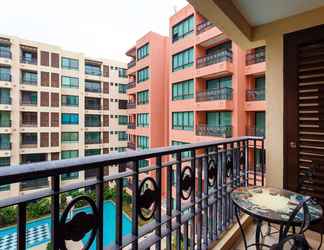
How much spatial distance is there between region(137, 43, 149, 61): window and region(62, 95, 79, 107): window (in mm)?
5259

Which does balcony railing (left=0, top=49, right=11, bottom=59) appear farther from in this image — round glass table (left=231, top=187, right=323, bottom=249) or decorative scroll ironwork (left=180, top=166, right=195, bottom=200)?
round glass table (left=231, top=187, right=323, bottom=249)

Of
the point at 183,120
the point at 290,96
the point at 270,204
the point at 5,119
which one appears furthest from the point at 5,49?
the point at 270,204

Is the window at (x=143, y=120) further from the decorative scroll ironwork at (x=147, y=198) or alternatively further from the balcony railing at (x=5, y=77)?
the decorative scroll ironwork at (x=147, y=198)

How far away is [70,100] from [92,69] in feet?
9.62

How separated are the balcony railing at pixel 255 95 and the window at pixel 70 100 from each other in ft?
36.3

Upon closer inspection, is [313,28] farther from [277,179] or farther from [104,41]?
[104,41]

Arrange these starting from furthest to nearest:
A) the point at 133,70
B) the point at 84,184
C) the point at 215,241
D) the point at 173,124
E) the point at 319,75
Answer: the point at 133,70, the point at 173,124, the point at 319,75, the point at 215,241, the point at 84,184

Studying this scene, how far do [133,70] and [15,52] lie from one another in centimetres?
666

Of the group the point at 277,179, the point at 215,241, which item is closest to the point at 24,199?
the point at 215,241

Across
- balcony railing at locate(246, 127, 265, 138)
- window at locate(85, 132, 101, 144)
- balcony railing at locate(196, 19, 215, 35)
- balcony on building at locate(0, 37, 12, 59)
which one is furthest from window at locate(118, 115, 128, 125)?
balcony railing at locate(246, 127, 265, 138)

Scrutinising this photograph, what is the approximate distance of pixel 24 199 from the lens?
1.93ft

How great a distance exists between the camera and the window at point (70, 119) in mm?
13485

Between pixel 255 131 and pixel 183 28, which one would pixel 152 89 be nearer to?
pixel 183 28

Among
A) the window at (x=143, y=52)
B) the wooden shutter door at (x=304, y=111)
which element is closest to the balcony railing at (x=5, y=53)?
the window at (x=143, y=52)
